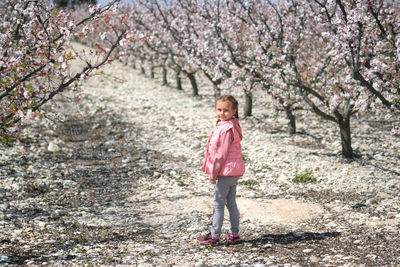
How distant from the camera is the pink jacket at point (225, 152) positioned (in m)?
5.43

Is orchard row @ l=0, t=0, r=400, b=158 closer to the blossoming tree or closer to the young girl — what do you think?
the blossoming tree

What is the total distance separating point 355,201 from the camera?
301 inches

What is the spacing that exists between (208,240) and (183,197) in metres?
→ 2.58

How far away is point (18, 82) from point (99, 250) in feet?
9.78

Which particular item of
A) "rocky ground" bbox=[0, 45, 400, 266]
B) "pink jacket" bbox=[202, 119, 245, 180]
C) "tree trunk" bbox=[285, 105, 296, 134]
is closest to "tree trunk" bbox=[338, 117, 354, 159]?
"rocky ground" bbox=[0, 45, 400, 266]

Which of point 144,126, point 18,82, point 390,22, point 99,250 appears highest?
point 390,22

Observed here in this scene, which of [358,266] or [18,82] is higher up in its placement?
[18,82]

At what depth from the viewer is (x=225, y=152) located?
214 inches

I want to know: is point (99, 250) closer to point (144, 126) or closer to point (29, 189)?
point (29, 189)

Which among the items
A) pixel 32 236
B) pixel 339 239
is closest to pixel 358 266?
pixel 339 239

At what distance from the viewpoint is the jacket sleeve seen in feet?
17.8

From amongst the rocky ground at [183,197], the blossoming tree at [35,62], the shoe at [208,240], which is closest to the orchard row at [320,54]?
the blossoming tree at [35,62]

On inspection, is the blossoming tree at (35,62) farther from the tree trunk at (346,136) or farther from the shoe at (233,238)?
the tree trunk at (346,136)

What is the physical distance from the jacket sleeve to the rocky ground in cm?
124
